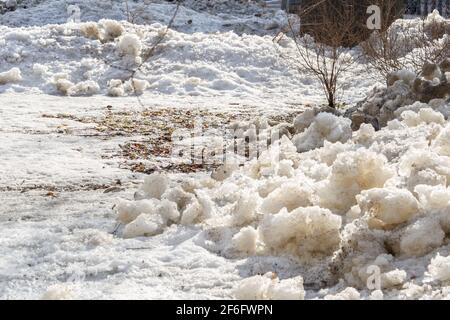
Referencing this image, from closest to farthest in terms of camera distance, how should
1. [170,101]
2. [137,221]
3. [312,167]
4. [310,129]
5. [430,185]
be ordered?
[430,185]
[137,221]
[312,167]
[310,129]
[170,101]

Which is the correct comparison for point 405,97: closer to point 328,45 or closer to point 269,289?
point 269,289

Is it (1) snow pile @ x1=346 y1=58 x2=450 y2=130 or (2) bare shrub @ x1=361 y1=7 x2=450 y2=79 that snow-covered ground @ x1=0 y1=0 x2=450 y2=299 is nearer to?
(1) snow pile @ x1=346 y1=58 x2=450 y2=130

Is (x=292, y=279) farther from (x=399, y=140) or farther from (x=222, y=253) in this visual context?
(x=399, y=140)

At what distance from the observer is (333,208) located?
340 centimetres

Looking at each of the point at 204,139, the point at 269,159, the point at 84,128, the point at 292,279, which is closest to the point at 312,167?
the point at 269,159

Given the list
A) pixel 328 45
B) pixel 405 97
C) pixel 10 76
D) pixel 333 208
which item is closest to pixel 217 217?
pixel 333 208

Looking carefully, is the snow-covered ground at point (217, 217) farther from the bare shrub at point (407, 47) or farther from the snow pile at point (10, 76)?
the bare shrub at point (407, 47)

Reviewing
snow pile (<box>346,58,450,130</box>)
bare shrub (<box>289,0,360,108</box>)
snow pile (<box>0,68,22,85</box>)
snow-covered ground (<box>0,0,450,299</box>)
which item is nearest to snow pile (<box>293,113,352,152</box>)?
snow-covered ground (<box>0,0,450,299</box>)

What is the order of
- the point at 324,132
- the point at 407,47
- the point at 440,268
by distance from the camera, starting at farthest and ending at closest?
the point at 407,47 → the point at 324,132 → the point at 440,268

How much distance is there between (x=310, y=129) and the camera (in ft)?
16.9

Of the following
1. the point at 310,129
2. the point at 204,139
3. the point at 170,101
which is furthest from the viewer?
the point at 170,101

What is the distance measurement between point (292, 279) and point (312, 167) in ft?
4.35

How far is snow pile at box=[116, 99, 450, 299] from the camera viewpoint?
9.27 feet

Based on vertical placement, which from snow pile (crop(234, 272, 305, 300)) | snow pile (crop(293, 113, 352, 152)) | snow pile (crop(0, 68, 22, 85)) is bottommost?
snow pile (crop(0, 68, 22, 85))
